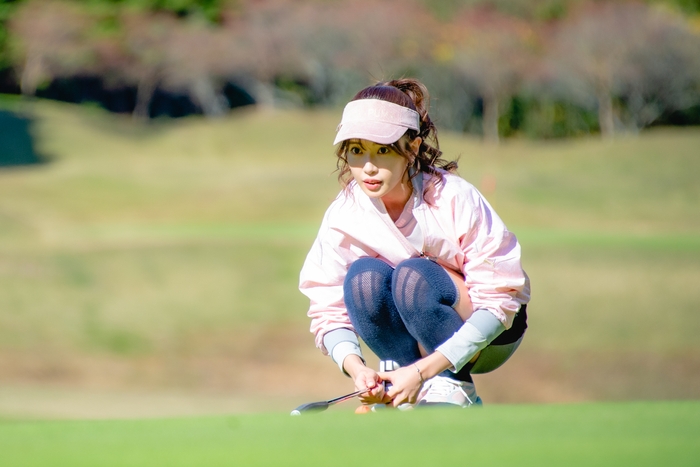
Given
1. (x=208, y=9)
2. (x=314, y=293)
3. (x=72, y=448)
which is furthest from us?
(x=208, y=9)

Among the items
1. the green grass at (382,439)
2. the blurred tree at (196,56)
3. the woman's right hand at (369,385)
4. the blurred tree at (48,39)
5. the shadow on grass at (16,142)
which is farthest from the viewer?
the blurred tree at (48,39)

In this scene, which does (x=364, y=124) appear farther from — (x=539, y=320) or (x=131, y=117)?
(x=131, y=117)

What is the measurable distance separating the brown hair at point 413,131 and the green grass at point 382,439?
0.89m

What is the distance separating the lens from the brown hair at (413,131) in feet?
8.63

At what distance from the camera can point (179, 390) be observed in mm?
7973

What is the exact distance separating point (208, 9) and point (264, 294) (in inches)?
996

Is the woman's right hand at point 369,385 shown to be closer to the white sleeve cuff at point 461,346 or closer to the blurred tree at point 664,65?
the white sleeve cuff at point 461,346

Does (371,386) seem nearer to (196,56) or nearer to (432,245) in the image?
(432,245)

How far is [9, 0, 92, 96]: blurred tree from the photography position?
3119 cm

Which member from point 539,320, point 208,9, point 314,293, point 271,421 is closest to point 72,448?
point 271,421

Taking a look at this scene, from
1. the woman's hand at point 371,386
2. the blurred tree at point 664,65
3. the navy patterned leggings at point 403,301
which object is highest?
the blurred tree at point 664,65

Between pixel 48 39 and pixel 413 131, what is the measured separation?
1222 inches

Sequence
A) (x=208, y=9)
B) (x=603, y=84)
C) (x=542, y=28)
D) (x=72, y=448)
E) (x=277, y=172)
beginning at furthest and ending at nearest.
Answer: (x=208, y=9), (x=542, y=28), (x=603, y=84), (x=277, y=172), (x=72, y=448)

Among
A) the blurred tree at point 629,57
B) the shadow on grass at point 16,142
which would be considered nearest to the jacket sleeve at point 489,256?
the shadow on grass at point 16,142
